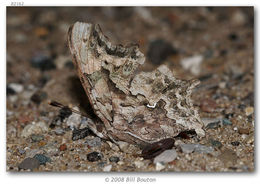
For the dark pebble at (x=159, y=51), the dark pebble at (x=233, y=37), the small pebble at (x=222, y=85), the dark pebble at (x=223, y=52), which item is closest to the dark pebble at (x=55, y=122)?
the dark pebble at (x=159, y=51)

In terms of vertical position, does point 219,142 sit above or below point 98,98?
below

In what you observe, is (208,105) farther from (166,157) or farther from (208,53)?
(208,53)

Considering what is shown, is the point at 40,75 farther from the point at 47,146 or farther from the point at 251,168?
the point at 251,168

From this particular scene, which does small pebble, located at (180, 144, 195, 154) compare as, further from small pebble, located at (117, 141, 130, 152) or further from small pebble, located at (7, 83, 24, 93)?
small pebble, located at (7, 83, 24, 93)

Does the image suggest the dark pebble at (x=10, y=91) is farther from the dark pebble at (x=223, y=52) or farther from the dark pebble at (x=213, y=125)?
the dark pebble at (x=223, y=52)

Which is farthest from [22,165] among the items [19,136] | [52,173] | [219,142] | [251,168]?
[251,168]

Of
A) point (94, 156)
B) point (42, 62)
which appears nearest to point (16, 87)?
point (42, 62)
